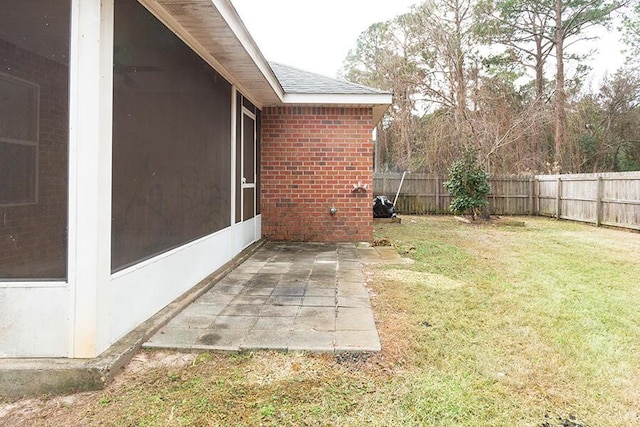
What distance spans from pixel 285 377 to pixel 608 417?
155 centimetres

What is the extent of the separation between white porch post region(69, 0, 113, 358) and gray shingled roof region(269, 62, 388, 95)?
177 inches

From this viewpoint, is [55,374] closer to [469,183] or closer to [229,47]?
[229,47]

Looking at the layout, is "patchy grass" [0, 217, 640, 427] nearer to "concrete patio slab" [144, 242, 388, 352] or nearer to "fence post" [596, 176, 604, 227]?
"concrete patio slab" [144, 242, 388, 352]

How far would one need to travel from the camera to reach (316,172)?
6.96 meters

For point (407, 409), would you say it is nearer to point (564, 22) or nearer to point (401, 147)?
point (401, 147)

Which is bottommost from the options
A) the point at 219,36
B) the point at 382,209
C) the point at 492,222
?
the point at 492,222

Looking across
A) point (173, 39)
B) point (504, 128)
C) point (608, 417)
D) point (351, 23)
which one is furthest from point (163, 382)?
point (351, 23)

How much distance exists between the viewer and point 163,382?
2.12 meters

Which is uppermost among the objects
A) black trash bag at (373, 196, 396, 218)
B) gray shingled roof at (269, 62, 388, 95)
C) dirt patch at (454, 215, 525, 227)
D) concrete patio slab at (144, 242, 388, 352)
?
gray shingled roof at (269, 62, 388, 95)

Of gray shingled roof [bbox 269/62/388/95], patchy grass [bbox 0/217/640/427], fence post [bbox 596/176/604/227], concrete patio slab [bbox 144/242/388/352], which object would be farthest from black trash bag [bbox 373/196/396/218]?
patchy grass [bbox 0/217/640/427]

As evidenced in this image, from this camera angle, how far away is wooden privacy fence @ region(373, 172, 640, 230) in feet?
33.8

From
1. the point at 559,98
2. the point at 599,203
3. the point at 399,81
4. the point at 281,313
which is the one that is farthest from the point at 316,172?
the point at 559,98

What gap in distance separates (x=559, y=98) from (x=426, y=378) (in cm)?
1515

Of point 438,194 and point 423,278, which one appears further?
point 438,194
